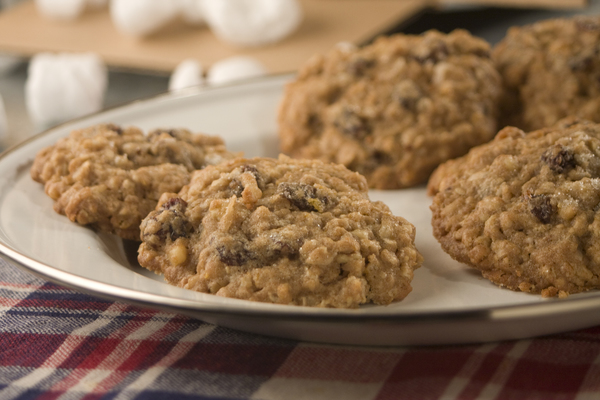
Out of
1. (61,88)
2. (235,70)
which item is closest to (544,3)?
(235,70)

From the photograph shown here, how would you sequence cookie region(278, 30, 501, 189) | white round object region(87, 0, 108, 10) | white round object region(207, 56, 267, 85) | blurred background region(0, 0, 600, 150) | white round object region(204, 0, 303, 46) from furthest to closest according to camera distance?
white round object region(87, 0, 108, 10)
blurred background region(0, 0, 600, 150)
white round object region(204, 0, 303, 46)
white round object region(207, 56, 267, 85)
cookie region(278, 30, 501, 189)

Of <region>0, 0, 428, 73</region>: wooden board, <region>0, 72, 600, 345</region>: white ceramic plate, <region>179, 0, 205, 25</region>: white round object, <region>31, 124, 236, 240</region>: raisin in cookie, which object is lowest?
<region>0, 72, 600, 345</region>: white ceramic plate

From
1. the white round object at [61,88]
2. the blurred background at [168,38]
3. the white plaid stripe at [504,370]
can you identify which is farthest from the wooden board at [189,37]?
the white plaid stripe at [504,370]

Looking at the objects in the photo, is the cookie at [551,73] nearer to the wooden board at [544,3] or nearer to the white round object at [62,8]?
the wooden board at [544,3]

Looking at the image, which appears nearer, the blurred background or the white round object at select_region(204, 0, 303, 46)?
the white round object at select_region(204, 0, 303, 46)

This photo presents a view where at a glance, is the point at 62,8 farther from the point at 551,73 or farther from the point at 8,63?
the point at 551,73

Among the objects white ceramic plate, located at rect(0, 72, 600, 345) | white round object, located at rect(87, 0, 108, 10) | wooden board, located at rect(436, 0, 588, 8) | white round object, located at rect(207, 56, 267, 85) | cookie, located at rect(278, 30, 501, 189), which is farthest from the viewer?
white round object, located at rect(87, 0, 108, 10)

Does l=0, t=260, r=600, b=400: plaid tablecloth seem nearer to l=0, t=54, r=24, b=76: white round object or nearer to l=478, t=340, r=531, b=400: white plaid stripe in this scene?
l=478, t=340, r=531, b=400: white plaid stripe

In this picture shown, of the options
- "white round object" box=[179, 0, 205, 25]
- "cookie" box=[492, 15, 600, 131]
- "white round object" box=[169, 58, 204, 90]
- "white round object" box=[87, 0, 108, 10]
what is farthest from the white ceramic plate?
"white round object" box=[87, 0, 108, 10]
